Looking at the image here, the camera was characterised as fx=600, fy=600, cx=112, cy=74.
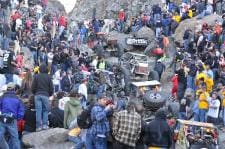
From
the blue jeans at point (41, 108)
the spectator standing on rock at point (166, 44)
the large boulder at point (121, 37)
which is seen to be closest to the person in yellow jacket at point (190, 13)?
the spectator standing on rock at point (166, 44)

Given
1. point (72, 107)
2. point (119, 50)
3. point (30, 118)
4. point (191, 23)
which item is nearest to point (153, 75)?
point (119, 50)

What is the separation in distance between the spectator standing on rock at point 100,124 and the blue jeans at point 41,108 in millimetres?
2345

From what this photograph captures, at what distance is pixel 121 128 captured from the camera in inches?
486

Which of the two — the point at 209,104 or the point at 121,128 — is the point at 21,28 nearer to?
the point at 209,104

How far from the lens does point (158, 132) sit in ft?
40.4

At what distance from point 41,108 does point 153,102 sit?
365cm

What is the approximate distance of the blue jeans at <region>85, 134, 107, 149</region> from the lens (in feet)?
42.4

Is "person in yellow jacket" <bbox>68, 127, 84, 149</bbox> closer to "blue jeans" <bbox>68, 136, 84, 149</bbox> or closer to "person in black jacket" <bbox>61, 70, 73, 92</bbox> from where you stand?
"blue jeans" <bbox>68, 136, 84, 149</bbox>

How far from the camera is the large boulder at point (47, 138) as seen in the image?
49.3 ft

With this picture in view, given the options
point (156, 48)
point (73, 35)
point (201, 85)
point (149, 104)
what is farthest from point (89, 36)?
point (149, 104)

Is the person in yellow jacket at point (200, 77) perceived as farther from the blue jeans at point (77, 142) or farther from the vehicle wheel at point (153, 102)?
the blue jeans at point (77, 142)

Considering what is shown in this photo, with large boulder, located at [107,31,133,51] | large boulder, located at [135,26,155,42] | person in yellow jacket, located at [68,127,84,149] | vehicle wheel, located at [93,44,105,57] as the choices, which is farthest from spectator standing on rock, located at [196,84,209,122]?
large boulder, located at [135,26,155,42]

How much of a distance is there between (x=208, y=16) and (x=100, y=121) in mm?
20755

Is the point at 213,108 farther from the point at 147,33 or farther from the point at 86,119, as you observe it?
the point at 147,33
